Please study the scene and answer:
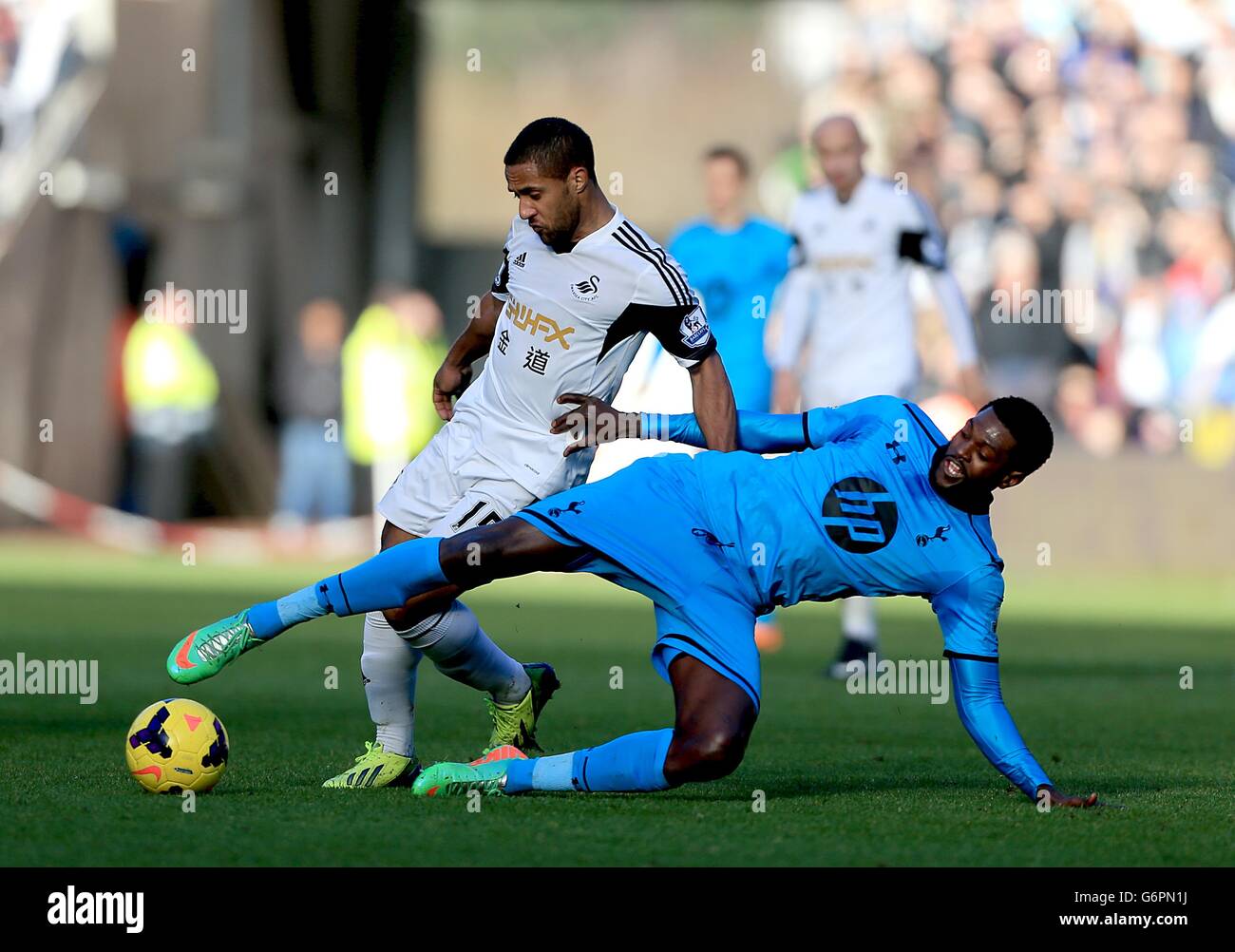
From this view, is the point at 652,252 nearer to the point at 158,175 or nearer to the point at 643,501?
the point at 643,501

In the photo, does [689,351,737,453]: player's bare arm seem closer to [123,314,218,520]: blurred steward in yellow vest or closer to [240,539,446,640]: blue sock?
[240,539,446,640]: blue sock

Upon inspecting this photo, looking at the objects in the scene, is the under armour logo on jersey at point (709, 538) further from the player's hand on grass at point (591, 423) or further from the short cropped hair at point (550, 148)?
the short cropped hair at point (550, 148)

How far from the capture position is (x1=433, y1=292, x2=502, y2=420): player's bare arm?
7.10 metres

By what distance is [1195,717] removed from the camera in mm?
9312

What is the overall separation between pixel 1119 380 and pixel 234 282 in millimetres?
9573

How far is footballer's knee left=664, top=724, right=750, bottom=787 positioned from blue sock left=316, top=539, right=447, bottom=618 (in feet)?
2.84

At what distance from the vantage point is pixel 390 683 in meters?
6.77

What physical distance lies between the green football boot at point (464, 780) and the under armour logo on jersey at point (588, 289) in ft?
4.91

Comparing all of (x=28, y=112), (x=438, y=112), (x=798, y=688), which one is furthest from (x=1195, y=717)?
(x=438, y=112)

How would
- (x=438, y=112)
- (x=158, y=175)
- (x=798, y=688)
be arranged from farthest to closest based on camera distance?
(x=438, y=112) → (x=158, y=175) → (x=798, y=688)

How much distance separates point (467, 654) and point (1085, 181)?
52.7ft

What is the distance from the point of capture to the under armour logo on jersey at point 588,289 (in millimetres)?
6570

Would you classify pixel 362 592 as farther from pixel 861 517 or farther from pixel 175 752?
pixel 861 517

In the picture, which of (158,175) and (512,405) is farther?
(158,175)
